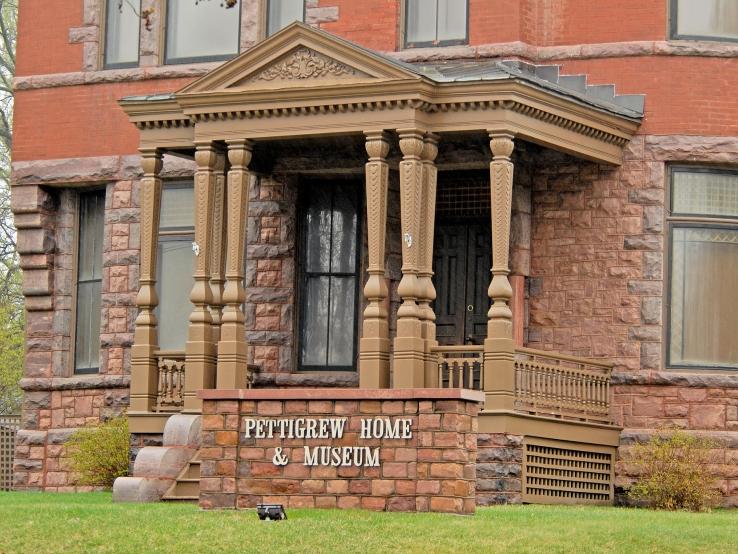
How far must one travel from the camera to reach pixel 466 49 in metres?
22.8

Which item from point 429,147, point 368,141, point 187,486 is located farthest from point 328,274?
point 187,486

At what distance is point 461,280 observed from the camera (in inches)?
922

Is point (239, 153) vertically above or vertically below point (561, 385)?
above

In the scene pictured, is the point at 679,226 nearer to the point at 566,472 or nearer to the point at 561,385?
the point at 561,385

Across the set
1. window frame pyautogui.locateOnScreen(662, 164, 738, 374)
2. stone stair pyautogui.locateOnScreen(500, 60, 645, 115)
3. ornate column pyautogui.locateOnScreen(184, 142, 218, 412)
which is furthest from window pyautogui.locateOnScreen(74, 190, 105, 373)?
window frame pyautogui.locateOnScreen(662, 164, 738, 374)

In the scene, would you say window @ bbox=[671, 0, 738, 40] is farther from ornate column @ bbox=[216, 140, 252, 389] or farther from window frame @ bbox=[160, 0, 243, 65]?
window frame @ bbox=[160, 0, 243, 65]

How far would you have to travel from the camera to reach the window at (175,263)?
24406 millimetres

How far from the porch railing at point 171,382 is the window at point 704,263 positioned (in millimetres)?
6166

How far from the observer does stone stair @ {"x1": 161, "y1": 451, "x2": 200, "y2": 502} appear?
20.1 meters

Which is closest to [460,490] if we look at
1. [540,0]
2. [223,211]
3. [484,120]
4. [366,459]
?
[366,459]

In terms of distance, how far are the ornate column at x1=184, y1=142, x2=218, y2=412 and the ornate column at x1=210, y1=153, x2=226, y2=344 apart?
7 cm

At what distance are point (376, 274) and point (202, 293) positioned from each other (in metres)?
2.38

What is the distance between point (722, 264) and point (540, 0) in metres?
4.08

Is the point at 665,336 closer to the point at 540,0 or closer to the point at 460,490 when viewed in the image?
the point at 540,0
